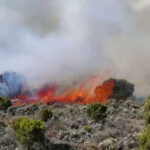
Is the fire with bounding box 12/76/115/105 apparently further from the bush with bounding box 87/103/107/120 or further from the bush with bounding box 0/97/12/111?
the bush with bounding box 87/103/107/120

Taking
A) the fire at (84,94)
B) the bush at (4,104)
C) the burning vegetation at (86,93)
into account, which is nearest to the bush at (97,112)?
the bush at (4,104)

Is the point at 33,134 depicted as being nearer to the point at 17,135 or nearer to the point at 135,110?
the point at 17,135

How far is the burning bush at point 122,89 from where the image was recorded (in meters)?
108

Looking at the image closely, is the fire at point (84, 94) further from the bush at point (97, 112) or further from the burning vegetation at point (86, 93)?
the bush at point (97, 112)

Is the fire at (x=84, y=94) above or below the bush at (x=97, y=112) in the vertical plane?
above

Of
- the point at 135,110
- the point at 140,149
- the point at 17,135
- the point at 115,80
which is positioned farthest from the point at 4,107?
the point at 140,149

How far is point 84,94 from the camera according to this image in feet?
363

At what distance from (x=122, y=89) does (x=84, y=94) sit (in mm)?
8851

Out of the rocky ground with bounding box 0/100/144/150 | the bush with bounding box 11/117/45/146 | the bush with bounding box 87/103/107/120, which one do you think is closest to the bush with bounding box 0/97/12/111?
the bush with bounding box 87/103/107/120

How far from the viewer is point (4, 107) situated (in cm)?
8394

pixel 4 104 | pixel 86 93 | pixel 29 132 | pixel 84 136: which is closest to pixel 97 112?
pixel 84 136

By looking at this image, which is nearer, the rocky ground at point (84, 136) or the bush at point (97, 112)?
the rocky ground at point (84, 136)

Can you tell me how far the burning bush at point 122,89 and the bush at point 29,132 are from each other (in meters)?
64.9

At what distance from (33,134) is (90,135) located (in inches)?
329
